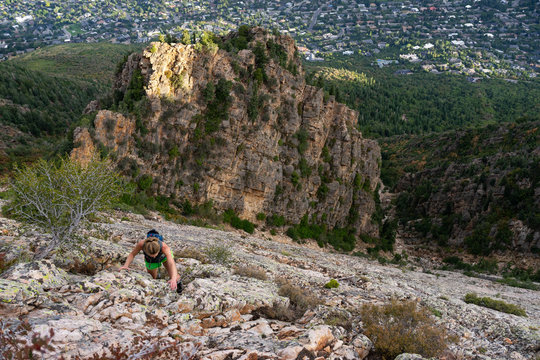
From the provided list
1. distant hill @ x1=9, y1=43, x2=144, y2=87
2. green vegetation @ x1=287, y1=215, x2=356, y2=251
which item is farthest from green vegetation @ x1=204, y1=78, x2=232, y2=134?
distant hill @ x1=9, y1=43, x2=144, y2=87

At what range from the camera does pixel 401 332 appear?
27.3 ft

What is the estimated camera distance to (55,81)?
94.1m

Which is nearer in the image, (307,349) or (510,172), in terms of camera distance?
(307,349)

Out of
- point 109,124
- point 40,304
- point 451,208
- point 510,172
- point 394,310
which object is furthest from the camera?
point 451,208

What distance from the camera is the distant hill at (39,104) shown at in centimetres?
4835

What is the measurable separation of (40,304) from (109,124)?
26239mm

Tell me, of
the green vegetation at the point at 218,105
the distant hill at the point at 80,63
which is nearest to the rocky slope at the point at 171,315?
the green vegetation at the point at 218,105

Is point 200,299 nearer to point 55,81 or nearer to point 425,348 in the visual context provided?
point 425,348

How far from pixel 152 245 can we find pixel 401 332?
6.84 metres

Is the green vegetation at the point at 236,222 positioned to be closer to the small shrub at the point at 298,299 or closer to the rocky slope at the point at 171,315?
the rocky slope at the point at 171,315

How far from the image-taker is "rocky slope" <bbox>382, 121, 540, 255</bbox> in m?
45.9

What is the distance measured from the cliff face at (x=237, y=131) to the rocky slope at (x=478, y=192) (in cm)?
2007

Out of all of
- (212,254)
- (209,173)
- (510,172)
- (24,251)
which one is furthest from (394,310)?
(510,172)

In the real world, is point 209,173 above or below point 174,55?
below
